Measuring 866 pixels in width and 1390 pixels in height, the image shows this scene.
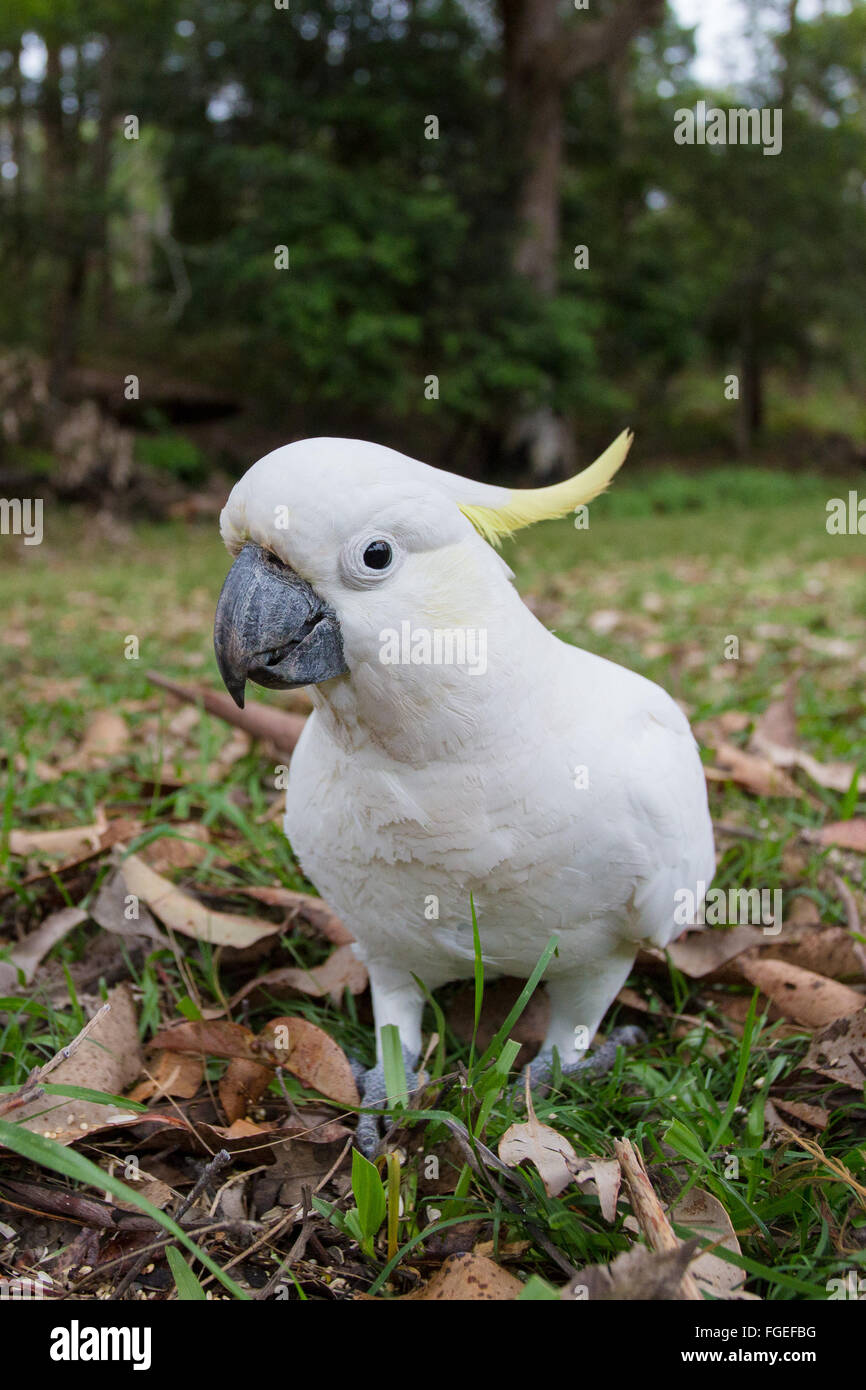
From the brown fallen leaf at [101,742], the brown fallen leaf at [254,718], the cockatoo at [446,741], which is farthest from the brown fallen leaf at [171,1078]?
the brown fallen leaf at [101,742]

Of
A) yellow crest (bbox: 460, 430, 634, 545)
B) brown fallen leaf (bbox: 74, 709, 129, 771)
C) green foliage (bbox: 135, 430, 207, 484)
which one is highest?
green foliage (bbox: 135, 430, 207, 484)

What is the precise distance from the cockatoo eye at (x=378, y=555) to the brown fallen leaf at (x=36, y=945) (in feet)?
3.31

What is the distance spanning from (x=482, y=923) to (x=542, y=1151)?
0.33m

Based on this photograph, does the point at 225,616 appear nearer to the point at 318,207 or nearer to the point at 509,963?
the point at 509,963

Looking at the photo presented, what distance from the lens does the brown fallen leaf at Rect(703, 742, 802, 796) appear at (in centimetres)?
249

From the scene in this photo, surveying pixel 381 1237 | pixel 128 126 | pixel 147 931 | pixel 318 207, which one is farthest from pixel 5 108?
pixel 381 1237

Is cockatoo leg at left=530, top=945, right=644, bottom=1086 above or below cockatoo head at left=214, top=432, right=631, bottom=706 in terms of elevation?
below

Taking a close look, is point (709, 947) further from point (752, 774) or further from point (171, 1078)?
point (171, 1078)

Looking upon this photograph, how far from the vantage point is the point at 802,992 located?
171cm

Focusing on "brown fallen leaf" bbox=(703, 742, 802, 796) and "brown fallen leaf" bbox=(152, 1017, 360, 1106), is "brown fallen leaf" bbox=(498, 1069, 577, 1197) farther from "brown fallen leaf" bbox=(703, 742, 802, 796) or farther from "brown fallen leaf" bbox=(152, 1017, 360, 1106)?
"brown fallen leaf" bbox=(703, 742, 802, 796)

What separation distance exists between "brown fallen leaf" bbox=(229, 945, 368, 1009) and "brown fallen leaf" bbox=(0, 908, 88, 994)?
0.36 m

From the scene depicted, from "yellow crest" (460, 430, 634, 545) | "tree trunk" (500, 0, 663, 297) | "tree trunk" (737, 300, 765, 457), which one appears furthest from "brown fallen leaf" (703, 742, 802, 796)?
"tree trunk" (737, 300, 765, 457)

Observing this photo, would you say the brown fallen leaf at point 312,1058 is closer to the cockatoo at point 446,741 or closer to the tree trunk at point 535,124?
the cockatoo at point 446,741

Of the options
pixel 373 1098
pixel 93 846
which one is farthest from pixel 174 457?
pixel 373 1098
